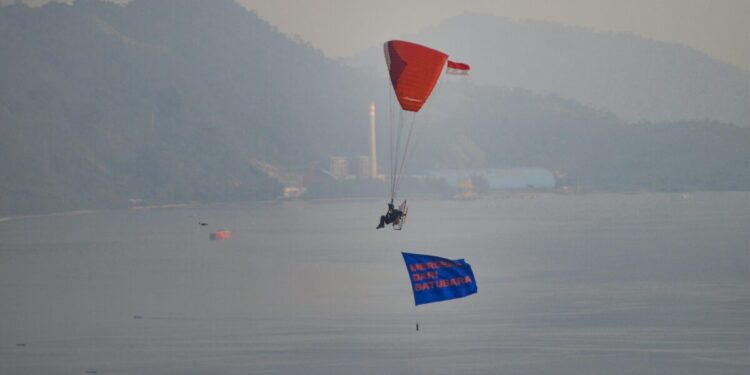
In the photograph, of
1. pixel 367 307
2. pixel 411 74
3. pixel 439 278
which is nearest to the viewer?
pixel 439 278

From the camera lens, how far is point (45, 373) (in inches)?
1704

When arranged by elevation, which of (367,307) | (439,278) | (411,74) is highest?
(411,74)

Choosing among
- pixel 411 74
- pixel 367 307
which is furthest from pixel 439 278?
pixel 367 307

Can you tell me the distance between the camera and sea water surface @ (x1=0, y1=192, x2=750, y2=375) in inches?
1772

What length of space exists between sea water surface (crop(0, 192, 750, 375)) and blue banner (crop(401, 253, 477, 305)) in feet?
17.8

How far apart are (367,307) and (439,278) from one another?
20534 mm

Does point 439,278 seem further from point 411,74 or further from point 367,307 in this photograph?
point 367,307

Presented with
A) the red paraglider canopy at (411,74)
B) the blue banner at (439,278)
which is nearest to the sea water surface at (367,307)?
the blue banner at (439,278)

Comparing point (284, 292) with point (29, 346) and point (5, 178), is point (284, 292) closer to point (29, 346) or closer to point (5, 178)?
point (29, 346)

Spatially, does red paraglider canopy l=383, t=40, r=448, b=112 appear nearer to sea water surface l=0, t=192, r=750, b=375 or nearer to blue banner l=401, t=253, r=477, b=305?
blue banner l=401, t=253, r=477, b=305

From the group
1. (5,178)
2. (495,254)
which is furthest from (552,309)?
(5,178)

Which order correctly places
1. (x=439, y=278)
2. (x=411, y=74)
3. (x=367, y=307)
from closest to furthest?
(x=439, y=278)
(x=411, y=74)
(x=367, y=307)

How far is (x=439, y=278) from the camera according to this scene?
127 ft

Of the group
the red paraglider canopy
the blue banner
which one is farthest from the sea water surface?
the red paraglider canopy
